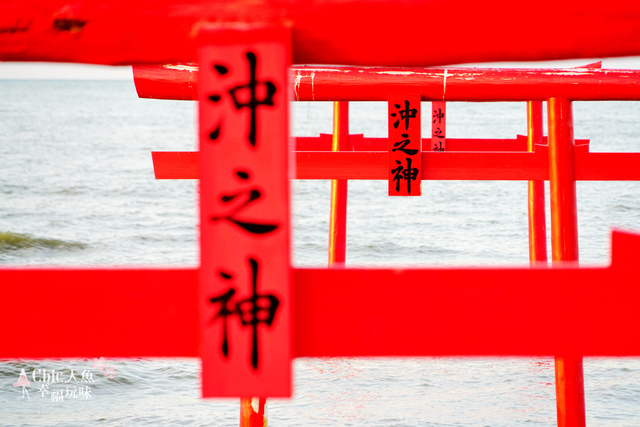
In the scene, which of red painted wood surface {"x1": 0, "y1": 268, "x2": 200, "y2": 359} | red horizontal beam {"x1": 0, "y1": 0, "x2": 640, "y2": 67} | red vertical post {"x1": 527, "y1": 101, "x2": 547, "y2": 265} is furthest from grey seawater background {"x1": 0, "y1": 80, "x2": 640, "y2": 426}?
red vertical post {"x1": 527, "y1": 101, "x2": 547, "y2": 265}

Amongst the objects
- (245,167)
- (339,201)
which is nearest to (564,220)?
(245,167)

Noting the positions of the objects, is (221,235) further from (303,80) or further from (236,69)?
(303,80)

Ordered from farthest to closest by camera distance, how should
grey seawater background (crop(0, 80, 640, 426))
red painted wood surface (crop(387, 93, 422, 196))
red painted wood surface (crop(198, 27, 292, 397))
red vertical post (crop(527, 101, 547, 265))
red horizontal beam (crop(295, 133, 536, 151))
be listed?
red horizontal beam (crop(295, 133, 536, 151))
red vertical post (crop(527, 101, 547, 265))
grey seawater background (crop(0, 80, 640, 426))
red painted wood surface (crop(387, 93, 422, 196))
red painted wood surface (crop(198, 27, 292, 397))

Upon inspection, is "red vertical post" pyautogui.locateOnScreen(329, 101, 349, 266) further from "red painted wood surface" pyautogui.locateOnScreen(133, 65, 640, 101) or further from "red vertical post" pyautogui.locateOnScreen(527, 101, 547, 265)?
"red painted wood surface" pyautogui.locateOnScreen(133, 65, 640, 101)

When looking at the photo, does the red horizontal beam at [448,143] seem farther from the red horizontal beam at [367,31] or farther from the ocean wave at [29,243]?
the ocean wave at [29,243]

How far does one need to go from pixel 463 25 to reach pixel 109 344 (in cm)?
111

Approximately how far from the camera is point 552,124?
15.8 ft

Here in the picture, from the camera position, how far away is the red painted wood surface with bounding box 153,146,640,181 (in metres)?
5.25

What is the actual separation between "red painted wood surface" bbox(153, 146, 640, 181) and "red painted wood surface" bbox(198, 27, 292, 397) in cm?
381

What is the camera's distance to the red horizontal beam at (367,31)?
1.66 m

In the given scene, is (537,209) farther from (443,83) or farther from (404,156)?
(443,83)

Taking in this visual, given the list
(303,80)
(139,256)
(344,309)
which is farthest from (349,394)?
(139,256)

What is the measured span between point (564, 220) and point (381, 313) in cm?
288

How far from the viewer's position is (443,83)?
194 inches
